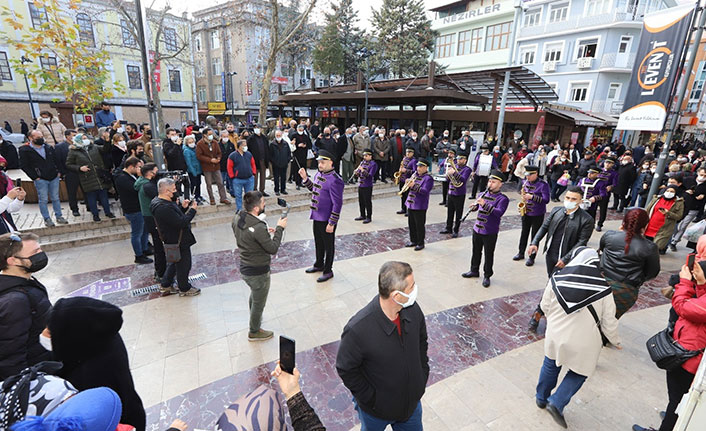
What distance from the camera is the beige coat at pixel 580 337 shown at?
9.59 ft

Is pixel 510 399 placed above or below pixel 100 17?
below

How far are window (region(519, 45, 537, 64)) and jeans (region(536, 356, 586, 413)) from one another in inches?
1303

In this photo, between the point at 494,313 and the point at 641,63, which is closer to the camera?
the point at 494,313

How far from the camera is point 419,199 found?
7094 mm

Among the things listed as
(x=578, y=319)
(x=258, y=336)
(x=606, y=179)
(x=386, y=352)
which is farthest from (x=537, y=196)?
(x=386, y=352)

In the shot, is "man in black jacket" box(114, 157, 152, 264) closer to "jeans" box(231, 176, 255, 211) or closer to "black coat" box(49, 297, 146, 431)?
"jeans" box(231, 176, 255, 211)

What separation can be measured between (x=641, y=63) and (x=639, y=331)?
551 cm

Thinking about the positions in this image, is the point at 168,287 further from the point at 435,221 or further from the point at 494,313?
the point at 435,221

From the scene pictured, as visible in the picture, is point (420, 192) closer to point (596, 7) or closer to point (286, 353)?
point (286, 353)

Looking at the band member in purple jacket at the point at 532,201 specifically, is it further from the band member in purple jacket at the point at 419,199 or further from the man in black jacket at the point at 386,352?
the man in black jacket at the point at 386,352

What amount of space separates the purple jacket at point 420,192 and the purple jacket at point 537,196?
1.95 meters

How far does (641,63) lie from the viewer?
693 centimetres

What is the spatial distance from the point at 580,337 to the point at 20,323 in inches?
171

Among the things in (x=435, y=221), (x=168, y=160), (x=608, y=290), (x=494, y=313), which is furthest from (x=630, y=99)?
(x=168, y=160)
